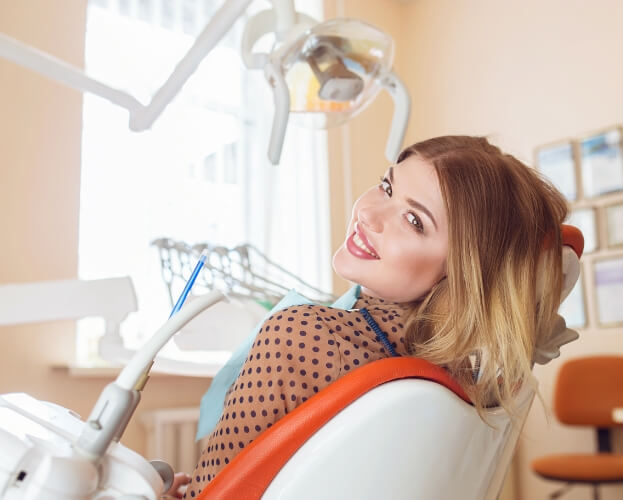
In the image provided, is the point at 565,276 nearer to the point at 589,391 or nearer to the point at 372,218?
the point at 372,218

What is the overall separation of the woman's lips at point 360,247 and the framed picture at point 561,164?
2442 mm

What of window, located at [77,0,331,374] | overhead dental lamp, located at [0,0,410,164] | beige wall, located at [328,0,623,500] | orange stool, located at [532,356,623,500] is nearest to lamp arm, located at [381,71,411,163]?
overhead dental lamp, located at [0,0,410,164]

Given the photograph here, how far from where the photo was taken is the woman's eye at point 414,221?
3.30 feet

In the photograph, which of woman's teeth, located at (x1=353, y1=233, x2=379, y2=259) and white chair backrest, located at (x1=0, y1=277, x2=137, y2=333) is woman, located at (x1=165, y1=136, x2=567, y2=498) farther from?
white chair backrest, located at (x1=0, y1=277, x2=137, y2=333)

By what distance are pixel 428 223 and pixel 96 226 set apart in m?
1.97

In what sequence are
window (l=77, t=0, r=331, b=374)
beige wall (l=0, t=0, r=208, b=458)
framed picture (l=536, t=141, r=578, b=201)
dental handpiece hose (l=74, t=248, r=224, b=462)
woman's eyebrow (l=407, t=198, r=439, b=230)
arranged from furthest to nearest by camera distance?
1. framed picture (l=536, t=141, r=578, b=201)
2. window (l=77, t=0, r=331, b=374)
3. beige wall (l=0, t=0, r=208, b=458)
4. woman's eyebrow (l=407, t=198, r=439, b=230)
5. dental handpiece hose (l=74, t=248, r=224, b=462)

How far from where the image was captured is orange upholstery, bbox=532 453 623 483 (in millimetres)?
2541

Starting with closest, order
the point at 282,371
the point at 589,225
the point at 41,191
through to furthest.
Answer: the point at 282,371 < the point at 41,191 < the point at 589,225

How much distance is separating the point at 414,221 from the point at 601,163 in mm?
2481

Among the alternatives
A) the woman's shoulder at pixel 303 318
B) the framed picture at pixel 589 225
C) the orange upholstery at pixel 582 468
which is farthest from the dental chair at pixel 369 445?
the framed picture at pixel 589 225

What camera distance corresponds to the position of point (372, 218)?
40.3 inches

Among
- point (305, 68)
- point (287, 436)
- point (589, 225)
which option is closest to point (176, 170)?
point (305, 68)

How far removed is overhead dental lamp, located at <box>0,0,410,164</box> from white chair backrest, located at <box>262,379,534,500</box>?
23.5 inches

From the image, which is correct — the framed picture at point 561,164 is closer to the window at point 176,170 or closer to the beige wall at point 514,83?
the beige wall at point 514,83
